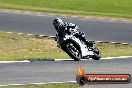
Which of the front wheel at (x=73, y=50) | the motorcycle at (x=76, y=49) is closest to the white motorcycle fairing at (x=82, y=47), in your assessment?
the motorcycle at (x=76, y=49)

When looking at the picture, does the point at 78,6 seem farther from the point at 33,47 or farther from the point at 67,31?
the point at 67,31

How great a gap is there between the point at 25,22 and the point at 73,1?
962cm

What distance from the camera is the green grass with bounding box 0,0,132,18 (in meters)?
36.4

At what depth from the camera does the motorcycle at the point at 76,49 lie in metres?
20.5

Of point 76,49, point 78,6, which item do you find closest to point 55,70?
point 76,49

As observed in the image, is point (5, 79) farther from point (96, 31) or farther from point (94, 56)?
point (96, 31)

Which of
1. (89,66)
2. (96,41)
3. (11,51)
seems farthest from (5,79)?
(96,41)

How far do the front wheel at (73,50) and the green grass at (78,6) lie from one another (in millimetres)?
→ 15205

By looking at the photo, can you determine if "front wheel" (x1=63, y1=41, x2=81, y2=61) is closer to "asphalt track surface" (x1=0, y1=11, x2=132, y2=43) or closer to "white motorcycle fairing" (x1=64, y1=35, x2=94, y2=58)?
"white motorcycle fairing" (x1=64, y1=35, x2=94, y2=58)

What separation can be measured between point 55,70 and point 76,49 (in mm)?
2360

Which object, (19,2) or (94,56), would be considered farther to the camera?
(19,2)

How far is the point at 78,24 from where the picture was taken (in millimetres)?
31984

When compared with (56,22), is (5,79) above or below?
below

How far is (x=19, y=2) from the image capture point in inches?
1561
